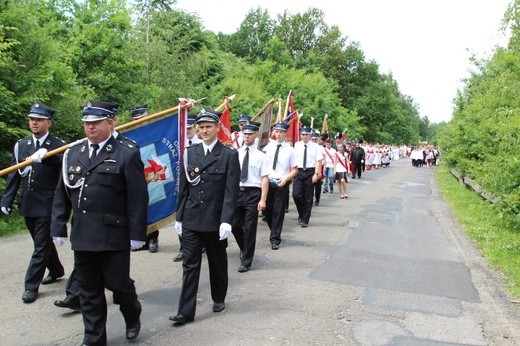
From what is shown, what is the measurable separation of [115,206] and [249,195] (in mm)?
3274

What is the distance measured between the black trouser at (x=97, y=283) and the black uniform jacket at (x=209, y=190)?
100 cm

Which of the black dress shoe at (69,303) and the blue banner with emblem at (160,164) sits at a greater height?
the blue banner with emblem at (160,164)

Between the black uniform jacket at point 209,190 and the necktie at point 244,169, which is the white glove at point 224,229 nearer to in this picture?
the black uniform jacket at point 209,190

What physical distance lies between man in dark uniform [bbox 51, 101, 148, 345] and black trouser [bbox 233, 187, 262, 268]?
3026mm

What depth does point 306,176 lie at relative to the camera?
1136cm

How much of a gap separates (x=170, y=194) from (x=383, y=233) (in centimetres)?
606

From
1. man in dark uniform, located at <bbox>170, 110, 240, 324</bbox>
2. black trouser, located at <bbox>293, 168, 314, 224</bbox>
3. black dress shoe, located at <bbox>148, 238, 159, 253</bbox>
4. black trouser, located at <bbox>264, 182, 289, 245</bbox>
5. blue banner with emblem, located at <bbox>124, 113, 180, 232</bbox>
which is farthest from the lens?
black trouser, located at <bbox>293, 168, 314, 224</bbox>

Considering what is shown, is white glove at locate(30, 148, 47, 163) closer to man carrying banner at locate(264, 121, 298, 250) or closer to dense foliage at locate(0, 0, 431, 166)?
man carrying banner at locate(264, 121, 298, 250)

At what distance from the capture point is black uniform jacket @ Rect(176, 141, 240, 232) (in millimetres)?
5344

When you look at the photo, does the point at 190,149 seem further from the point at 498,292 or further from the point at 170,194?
the point at 498,292

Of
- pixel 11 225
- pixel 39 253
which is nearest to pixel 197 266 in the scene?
pixel 39 253

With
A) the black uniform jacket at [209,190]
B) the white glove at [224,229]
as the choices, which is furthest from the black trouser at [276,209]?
the white glove at [224,229]

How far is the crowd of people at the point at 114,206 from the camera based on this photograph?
4.43 m

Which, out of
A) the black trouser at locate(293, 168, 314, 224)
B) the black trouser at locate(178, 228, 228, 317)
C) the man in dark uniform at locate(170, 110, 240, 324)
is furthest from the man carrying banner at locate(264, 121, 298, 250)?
the man in dark uniform at locate(170, 110, 240, 324)
